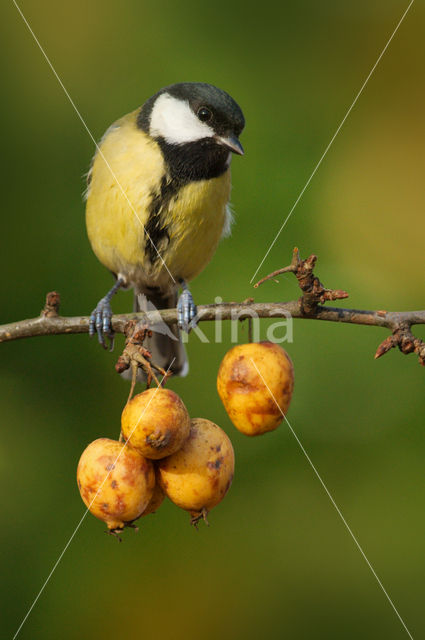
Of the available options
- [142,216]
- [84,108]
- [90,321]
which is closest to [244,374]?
[90,321]

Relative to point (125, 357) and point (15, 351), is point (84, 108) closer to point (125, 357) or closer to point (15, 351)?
point (15, 351)

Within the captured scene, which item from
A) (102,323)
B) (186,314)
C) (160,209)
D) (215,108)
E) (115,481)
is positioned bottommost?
(115,481)

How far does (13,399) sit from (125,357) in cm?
137

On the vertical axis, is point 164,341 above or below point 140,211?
below

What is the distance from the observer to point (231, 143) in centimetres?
239

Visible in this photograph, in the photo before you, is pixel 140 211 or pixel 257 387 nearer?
pixel 257 387

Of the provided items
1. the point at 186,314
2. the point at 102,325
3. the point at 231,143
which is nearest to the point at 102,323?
the point at 102,325

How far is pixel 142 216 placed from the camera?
247 centimetres

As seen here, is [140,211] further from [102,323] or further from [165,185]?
[102,323]

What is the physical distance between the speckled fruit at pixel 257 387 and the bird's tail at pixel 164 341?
3.94 feet

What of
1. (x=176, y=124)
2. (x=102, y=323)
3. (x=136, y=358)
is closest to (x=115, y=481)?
(x=136, y=358)

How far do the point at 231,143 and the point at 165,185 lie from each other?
0.26 metres

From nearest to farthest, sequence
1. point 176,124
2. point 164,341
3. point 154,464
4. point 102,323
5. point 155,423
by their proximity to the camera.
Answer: point 155,423 → point 154,464 → point 102,323 → point 176,124 → point 164,341

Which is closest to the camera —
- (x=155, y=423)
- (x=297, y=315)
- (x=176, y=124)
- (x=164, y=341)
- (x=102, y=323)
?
(x=155, y=423)
